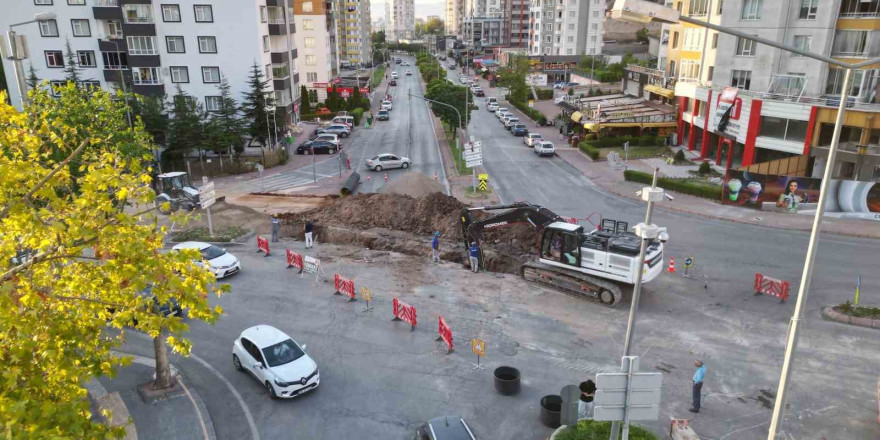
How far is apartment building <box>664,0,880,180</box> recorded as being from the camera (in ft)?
123

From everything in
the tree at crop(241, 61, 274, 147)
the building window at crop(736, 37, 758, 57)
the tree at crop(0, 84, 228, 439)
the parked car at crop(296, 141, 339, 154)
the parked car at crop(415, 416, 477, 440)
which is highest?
the building window at crop(736, 37, 758, 57)

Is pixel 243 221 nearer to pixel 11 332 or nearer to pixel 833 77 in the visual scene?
pixel 11 332

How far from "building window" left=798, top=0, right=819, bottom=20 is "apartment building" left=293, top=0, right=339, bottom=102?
6432cm

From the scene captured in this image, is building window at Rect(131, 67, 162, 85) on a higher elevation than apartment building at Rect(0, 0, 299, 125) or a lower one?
lower

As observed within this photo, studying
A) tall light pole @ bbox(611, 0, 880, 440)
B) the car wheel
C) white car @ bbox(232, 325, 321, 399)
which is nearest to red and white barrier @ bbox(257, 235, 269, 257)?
white car @ bbox(232, 325, 321, 399)

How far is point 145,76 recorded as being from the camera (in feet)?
172

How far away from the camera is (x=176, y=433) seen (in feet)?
49.5

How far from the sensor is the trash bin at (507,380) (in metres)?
16.5

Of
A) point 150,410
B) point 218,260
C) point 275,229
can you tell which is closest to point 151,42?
point 275,229

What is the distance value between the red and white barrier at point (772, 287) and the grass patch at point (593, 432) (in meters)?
12.1

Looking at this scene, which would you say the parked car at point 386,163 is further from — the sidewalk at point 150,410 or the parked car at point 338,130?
the sidewalk at point 150,410

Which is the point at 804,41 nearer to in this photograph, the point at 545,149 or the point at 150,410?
the point at 545,149

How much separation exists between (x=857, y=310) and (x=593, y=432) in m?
13.9

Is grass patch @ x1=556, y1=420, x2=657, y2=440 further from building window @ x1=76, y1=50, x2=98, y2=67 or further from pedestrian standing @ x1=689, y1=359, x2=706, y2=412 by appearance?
building window @ x1=76, y1=50, x2=98, y2=67
